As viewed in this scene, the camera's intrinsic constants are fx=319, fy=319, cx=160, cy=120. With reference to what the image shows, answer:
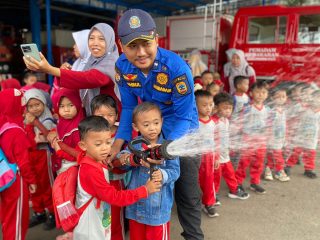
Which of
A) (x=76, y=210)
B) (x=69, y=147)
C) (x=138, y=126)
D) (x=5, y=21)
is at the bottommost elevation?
(x=76, y=210)

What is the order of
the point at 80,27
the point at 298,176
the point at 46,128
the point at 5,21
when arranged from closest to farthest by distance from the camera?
the point at 46,128 < the point at 298,176 < the point at 5,21 < the point at 80,27

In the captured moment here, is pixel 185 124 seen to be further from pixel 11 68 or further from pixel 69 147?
pixel 11 68

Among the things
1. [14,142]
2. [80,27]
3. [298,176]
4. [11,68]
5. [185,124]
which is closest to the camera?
[185,124]

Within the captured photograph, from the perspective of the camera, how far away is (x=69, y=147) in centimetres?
259

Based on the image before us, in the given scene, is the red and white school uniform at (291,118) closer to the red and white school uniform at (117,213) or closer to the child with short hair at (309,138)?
the child with short hair at (309,138)

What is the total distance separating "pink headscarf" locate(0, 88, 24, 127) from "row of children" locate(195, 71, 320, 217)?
5.39 feet

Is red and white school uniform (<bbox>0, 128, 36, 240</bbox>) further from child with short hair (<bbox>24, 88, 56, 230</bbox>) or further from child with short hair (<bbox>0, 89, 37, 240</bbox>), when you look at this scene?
child with short hair (<bbox>24, 88, 56, 230</bbox>)

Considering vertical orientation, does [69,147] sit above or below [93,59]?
below

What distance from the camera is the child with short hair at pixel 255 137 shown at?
402cm

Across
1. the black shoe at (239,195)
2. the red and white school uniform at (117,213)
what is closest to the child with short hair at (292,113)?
the black shoe at (239,195)

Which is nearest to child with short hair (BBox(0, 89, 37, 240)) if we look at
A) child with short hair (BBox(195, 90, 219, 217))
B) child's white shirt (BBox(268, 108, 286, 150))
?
child with short hair (BBox(195, 90, 219, 217))

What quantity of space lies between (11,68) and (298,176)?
8.18 meters

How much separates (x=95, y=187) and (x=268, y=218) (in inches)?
86.1

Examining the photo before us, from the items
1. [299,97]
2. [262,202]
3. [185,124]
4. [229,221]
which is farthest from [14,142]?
[299,97]
